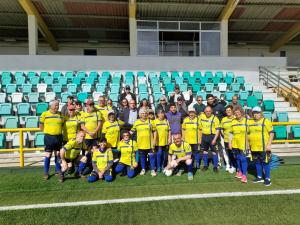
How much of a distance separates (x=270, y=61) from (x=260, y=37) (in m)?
6.36

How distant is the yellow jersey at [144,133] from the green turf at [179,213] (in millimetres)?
1883

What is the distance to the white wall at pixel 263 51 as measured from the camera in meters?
22.0

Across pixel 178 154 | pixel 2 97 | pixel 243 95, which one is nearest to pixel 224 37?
pixel 243 95

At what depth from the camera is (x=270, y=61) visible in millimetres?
15172

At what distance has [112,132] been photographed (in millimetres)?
6219

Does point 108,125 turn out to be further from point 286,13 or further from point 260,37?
point 260,37

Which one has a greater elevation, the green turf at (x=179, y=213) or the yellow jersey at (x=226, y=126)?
the yellow jersey at (x=226, y=126)

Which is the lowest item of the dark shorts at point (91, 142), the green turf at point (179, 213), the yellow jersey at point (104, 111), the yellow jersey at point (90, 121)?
the green turf at point (179, 213)

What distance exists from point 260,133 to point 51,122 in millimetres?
4265

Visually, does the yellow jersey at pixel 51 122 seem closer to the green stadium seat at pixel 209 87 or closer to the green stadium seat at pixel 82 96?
the green stadium seat at pixel 82 96

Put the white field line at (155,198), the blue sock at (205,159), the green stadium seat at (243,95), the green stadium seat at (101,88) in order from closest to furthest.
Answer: the white field line at (155,198) → the blue sock at (205,159) → the green stadium seat at (243,95) → the green stadium seat at (101,88)

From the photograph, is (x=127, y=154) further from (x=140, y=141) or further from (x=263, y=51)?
(x=263, y=51)

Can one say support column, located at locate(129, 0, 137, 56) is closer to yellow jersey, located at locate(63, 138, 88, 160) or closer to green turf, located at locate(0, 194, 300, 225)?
yellow jersey, located at locate(63, 138, 88, 160)

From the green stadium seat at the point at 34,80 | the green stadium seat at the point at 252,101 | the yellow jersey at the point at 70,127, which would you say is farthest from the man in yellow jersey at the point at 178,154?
the green stadium seat at the point at 34,80
